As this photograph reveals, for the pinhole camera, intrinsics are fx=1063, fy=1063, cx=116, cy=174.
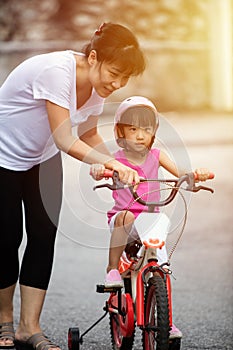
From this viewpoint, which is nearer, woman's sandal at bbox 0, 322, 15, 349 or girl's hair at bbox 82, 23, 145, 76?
girl's hair at bbox 82, 23, 145, 76

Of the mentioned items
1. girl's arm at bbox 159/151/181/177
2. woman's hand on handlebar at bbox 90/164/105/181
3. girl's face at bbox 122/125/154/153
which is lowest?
woman's hand on handlebar at bbox 90/164/105/181

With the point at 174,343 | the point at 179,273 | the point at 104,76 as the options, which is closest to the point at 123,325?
the point at 174,343

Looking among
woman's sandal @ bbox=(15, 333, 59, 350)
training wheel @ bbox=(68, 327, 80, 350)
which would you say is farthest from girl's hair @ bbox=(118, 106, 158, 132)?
woman's sandal @ bbox=(15, 333, 59, 350)

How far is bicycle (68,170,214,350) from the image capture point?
3.97 metres

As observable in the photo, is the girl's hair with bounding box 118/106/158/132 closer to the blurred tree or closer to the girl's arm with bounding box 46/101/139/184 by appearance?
the girl's arm with bounding box 46/101/139/184

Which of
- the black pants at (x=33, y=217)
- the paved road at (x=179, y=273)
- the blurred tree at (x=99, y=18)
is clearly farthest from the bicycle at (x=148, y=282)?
the blurred tree at (x=99, y=18)

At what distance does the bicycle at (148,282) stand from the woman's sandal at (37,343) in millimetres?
411

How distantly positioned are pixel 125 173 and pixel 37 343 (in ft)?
3.85

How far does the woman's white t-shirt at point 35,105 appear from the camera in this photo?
4.30m

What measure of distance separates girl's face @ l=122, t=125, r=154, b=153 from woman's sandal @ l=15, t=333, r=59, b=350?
1.01 meters

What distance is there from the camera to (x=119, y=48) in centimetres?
416

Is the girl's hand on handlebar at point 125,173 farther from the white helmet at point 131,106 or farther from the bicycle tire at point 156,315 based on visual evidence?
the bicycle tire at point 156,315

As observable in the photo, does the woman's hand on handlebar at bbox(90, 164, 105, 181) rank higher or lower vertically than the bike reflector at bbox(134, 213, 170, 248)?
higher

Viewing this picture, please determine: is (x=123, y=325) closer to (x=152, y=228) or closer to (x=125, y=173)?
(x=152, y=228)
